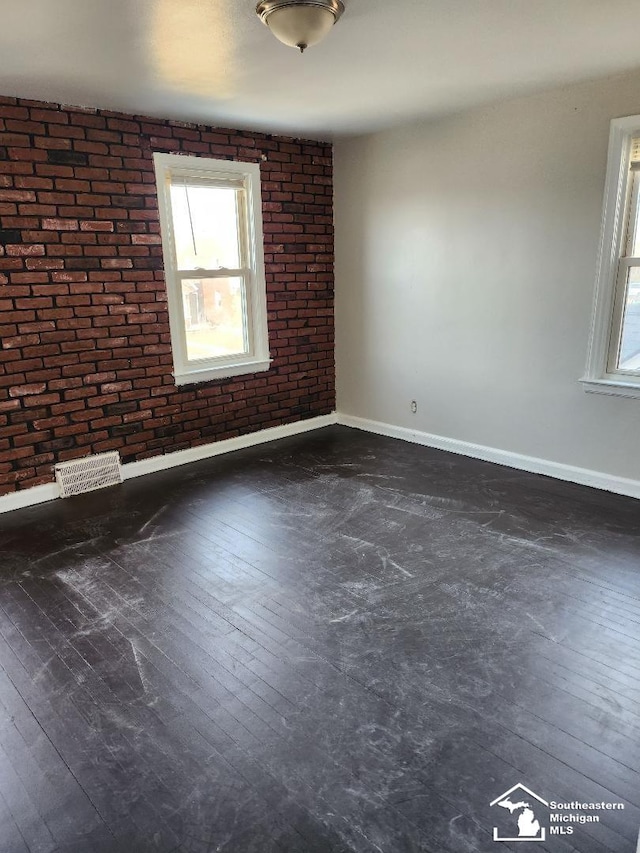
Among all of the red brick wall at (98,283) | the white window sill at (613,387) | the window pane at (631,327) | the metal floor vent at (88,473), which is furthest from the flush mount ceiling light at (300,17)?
the metal floor vent at (88,473)

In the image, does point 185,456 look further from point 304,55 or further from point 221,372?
point 304,55

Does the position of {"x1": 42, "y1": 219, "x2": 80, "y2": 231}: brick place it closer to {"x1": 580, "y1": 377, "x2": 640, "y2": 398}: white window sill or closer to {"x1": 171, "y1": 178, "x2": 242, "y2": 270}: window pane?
{"x1": 171, "y1": 178, "x2": 242, "y2": 270}: window pane

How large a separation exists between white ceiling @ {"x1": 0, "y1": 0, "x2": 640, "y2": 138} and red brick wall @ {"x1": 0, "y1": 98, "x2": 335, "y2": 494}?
26 cm

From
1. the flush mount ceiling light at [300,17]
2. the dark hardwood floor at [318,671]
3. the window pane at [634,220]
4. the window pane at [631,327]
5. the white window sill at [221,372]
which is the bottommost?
the dark hardwood floor at [318,671]

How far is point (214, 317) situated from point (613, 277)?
2.82 meters

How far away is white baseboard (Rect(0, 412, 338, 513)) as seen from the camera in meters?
3.83

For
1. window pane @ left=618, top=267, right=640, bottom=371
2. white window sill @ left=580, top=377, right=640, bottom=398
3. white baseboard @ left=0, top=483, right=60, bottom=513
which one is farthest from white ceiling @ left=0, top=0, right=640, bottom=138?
white baseboard @ left=0, top=483, right=60, bottom=513

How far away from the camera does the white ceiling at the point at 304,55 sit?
7.49 feet

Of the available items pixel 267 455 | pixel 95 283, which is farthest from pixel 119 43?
pixel 267 455

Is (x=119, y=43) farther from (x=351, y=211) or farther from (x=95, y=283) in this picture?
(x=351, y=211)

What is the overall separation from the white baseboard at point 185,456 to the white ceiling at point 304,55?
2355mm

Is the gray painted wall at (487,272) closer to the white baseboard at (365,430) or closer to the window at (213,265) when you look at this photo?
the white baseboard at (365,430)

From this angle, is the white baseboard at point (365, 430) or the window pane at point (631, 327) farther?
the white baseboard at point (365, 430)

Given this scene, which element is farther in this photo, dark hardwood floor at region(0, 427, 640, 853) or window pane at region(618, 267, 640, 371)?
window pane at region(618, 267, 640, 371)
